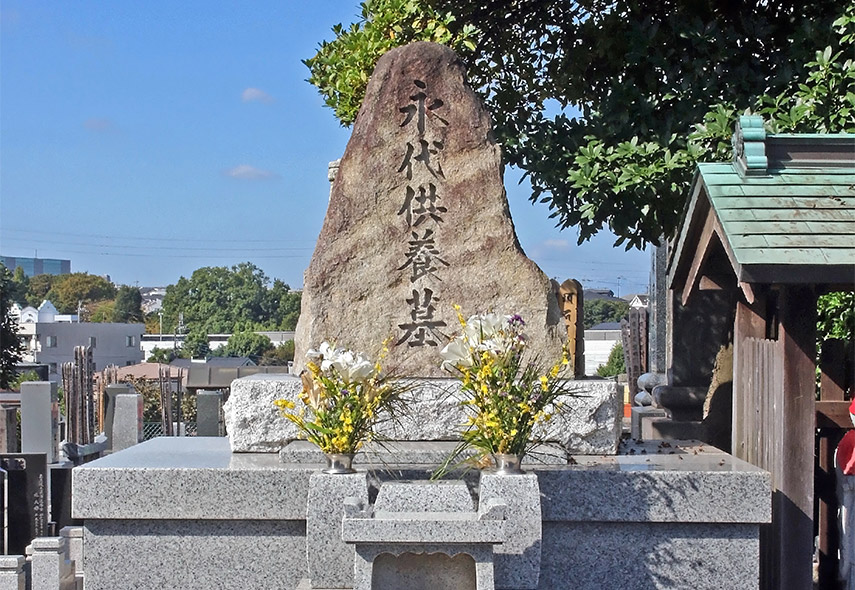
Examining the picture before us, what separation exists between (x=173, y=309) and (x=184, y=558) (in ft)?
254

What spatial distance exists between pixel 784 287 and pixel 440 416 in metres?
2.21

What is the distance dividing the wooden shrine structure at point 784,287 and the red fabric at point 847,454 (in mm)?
316

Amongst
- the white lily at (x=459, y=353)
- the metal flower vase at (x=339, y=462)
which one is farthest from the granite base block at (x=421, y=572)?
the white lily at (x=459, y=353)

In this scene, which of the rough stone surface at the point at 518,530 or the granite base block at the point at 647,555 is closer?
the rough stone surface at the point at 518,530

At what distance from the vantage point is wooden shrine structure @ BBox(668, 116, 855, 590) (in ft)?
18.5

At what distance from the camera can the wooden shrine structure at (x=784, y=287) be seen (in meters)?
5.64

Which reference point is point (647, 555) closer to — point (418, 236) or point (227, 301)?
point (418, 236)

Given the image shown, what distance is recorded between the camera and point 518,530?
5445 millimetres

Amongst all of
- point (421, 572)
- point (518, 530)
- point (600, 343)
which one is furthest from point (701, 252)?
point (600, 343)

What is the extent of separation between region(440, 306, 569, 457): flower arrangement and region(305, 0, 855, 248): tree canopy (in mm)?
3674

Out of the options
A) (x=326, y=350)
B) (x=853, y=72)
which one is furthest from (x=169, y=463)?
(x=853, y=72)

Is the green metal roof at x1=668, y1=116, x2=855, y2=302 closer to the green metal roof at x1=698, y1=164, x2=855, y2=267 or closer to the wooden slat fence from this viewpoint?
the green metal roof at x1=698, y1=164, x2=855, y2=267

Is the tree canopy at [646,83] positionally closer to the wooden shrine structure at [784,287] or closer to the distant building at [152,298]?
the wooden shrine structure at [784,287]

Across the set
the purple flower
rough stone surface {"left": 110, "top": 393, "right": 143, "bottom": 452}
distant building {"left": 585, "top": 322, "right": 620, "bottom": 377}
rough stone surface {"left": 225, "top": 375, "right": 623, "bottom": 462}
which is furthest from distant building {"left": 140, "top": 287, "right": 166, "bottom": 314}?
the purple flower
